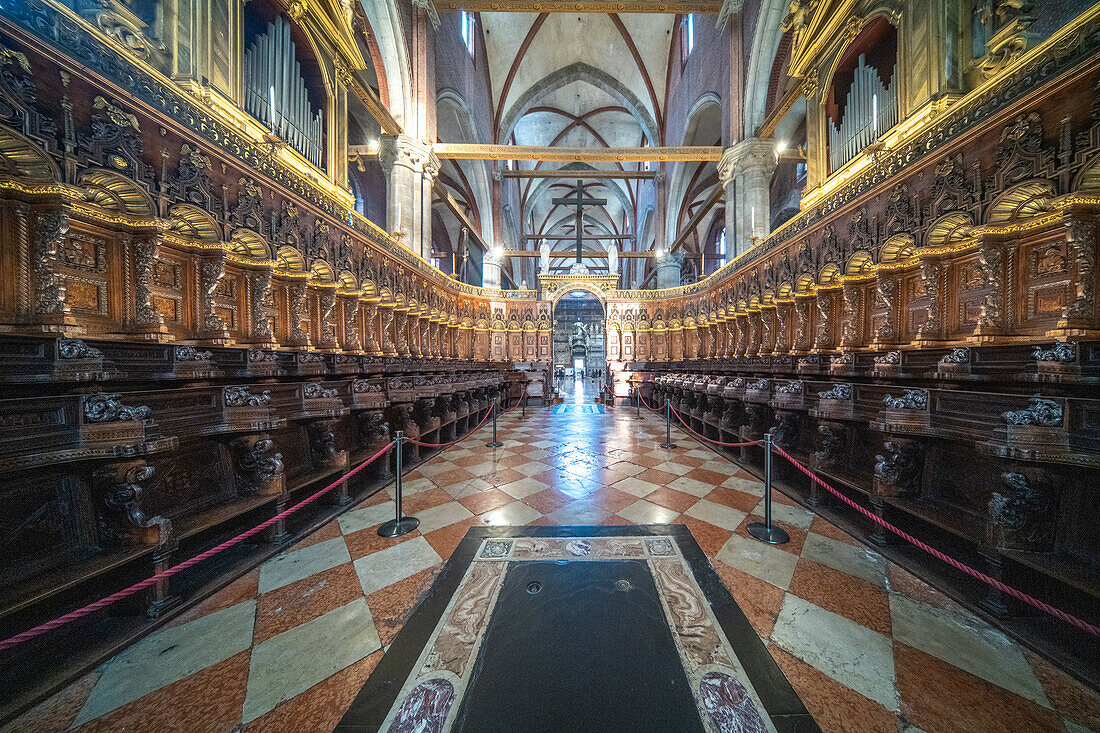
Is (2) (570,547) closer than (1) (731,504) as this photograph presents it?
Yes

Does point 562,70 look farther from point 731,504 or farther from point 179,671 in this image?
point 179,671

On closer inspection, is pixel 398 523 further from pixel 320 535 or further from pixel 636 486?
pixel 636 486

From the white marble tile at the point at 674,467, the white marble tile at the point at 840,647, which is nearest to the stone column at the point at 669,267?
the white marble tile at the point at 674,467

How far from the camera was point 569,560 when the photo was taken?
7.38 ft

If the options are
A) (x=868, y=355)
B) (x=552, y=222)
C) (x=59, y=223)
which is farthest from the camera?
(x=552, y=222)

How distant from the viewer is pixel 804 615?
6.10 feet

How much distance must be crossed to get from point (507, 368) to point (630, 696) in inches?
443

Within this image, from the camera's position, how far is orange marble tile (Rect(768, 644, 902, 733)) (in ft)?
4.25

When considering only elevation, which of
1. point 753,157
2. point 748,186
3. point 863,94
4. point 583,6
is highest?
point 583,6

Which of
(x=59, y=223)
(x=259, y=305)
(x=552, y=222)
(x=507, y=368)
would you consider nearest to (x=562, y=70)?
(x=552, y=222)

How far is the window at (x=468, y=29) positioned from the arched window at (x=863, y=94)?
14.4 metres

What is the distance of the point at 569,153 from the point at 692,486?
11.6m

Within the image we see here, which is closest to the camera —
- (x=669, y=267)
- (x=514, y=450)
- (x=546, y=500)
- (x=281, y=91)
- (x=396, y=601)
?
(x=396, y=601)

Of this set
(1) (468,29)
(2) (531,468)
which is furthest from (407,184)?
(1) (468,29)
